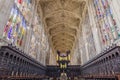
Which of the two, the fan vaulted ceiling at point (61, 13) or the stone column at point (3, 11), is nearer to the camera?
the stone column at point (3, 11)

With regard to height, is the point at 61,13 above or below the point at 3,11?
above

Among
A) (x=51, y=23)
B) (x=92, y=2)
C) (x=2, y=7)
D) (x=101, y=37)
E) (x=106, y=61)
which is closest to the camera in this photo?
(x=2, y=7)

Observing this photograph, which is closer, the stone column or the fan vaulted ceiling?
the stone column

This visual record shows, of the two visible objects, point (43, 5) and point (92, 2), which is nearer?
point (92, 2)

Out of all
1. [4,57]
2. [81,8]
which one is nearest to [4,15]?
[4,57]

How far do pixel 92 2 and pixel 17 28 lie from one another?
10.00 metres

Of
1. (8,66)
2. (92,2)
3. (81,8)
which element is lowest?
(8,66)

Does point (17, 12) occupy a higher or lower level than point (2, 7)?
higher

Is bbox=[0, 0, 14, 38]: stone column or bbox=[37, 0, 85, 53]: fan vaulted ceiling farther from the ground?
bbox=[37, 0, 85, 53]: fan vaulted ceiling

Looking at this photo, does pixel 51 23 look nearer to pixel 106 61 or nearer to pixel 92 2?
pixel 92 2

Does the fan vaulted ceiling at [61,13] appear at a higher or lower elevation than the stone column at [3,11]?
higher

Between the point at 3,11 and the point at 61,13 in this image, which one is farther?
the point at 61,13

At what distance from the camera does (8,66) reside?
521 cm

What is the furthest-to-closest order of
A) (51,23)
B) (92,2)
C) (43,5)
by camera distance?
(51,23), (43,5), (92,2)
